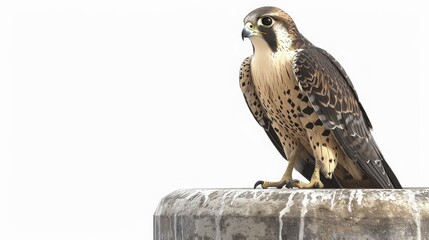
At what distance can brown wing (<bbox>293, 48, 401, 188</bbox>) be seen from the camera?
453 cm

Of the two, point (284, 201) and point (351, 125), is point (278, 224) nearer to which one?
point (284, 201)

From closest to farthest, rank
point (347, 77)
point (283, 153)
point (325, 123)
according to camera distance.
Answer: point (325, 123) → point (347, 77) → point (283, 153)

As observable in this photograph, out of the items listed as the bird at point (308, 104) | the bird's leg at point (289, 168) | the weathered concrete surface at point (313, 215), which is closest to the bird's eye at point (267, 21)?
the bird at point (308, 104)

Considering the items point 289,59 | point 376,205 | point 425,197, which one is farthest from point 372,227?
point 289,59

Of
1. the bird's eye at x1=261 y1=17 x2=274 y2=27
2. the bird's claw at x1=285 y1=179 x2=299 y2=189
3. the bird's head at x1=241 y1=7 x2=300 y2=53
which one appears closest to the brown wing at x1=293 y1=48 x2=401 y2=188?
the bird's head at x1=241 y1=7 x2=300 y2=53

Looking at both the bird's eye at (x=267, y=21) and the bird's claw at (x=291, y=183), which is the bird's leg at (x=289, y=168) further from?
the bird's eye at (x=267, y=21)

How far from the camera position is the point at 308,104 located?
4.57 meters

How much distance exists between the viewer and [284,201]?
150 inches

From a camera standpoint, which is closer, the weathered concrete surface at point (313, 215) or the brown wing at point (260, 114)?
the weathered concrete surface at point (313, 215)

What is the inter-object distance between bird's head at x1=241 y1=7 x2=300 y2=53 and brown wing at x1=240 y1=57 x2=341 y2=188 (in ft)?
0.66

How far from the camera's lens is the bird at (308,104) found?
4570mm

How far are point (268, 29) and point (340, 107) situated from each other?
24.5 inches

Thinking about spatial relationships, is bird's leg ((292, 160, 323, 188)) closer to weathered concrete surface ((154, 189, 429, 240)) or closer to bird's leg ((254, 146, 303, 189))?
bird's leg ((254, 146, 303, 189))

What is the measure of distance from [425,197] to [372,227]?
0.36 meters
